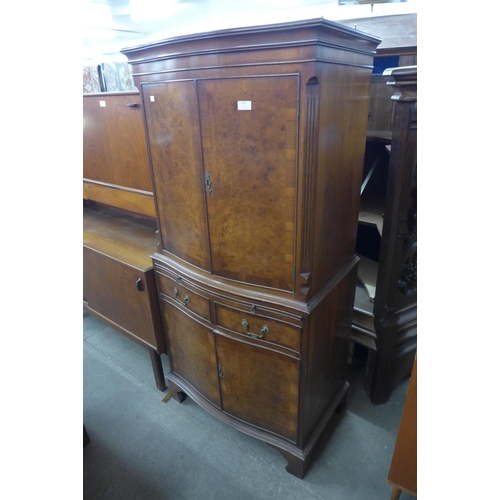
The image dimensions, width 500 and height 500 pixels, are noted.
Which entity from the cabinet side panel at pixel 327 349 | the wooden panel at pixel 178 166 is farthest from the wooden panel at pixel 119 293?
the cabinet side panel at pixel 327 349

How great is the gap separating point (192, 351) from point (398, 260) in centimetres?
99

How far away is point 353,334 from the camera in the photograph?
5.61 feet

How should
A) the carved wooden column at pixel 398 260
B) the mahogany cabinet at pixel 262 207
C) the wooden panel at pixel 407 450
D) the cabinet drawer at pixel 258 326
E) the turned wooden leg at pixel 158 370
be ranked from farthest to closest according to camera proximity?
the turned wooden leg at pixel 158 370 → the carved wooden column at pixel 398 260 → the cabinet drawer at pixel 258 326 → the wooden panel at pixel 407 450 → the mahogany cabinet at pixel 262 207

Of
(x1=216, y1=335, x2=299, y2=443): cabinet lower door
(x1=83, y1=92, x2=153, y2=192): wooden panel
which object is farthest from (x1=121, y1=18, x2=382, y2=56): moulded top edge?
(x1=216, y1=335, x2=299, y2=443): cabinet lower door

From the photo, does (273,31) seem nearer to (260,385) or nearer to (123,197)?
(260,385)

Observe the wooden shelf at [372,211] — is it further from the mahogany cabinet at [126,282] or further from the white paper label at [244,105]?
the mahogany cabinet at [126,282]

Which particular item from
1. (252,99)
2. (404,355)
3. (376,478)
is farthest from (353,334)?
(252,99)

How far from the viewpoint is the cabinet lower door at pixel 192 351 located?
1430 millimetres

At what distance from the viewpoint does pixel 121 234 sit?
Answer: 2.01 m

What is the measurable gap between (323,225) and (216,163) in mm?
401

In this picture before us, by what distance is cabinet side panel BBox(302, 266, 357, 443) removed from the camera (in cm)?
123

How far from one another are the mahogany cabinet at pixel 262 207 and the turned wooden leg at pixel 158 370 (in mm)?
335

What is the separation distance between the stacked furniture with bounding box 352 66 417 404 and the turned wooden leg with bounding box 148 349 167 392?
1.04 m
